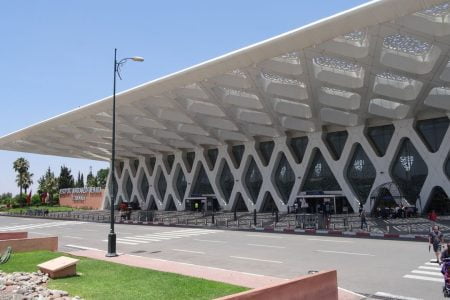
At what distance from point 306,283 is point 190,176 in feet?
163

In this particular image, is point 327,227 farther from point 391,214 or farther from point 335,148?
point 335,148

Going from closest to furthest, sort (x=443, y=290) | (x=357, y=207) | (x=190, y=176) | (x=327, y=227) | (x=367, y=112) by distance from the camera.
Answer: (x=443, y=290), (x=327, y=227), (x=367, y=112), (x=357, y=207), (x=190, y=176)

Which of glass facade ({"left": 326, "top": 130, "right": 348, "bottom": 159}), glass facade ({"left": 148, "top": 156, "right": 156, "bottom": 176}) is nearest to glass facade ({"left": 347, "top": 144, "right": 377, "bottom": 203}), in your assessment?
glass facade ({"left": 326, "top": 130, "right": 348, "bottom": 159})

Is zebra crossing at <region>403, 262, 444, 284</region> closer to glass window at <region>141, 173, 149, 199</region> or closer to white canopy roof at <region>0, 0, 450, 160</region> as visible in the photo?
white canopy roof at <region>0, 0, 450, 160</region>

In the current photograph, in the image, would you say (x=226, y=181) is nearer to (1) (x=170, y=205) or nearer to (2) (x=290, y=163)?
(2) (x=290, y=163)

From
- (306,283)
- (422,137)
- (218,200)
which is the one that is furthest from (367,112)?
(306,283)

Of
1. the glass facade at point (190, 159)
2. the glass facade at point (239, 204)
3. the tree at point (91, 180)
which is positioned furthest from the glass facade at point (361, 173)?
the tree at point (91, 180)

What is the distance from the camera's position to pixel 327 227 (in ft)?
87.9

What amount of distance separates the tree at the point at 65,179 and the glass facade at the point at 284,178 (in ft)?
250

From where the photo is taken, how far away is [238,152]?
173 ft

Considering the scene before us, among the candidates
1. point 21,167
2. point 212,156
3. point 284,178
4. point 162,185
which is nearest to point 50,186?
point 21,167

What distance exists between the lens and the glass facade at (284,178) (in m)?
46.2

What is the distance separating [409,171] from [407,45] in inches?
632

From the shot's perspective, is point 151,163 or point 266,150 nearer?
point 266,150
